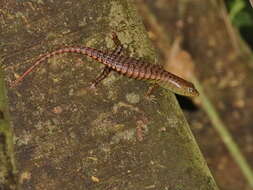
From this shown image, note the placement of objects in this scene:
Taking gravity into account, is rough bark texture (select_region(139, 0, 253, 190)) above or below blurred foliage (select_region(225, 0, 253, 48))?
below

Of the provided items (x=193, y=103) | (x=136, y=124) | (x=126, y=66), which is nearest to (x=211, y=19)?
(x=193, y=103)

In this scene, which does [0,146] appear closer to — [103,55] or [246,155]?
[103,55]

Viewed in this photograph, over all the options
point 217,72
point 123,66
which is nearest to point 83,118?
point 123,66

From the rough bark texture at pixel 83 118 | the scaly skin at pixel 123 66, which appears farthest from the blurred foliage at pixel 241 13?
the rough bark texture at pixel 83 118

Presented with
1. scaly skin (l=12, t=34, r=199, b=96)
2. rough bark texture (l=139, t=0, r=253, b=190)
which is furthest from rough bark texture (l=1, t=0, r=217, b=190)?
rough bark texture (l=139, t=0, r=253, b=190)

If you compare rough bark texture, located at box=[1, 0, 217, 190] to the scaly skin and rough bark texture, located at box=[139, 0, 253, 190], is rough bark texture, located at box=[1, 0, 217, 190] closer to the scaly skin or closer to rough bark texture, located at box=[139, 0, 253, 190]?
the scaly skin

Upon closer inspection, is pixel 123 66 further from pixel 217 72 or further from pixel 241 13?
pixel 241 13
